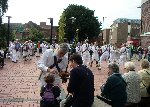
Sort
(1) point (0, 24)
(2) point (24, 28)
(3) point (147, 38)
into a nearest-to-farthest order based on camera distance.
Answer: (1) point (0, 24)
(3) point (147, 38)
(2) point (24, 28)

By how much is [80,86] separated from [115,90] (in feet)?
3.73

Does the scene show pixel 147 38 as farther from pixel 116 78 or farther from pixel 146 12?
pixel 116 78

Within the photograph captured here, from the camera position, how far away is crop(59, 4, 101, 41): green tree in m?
78.3

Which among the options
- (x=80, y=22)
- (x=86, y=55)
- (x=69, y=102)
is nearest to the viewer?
(x=69, y=102)

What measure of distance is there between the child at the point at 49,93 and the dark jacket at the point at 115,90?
3.12 ft

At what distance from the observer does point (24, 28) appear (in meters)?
129

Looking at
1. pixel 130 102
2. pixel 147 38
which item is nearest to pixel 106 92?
pixel 130 102

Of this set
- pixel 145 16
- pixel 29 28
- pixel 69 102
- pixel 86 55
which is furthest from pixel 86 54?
pixel 29 28

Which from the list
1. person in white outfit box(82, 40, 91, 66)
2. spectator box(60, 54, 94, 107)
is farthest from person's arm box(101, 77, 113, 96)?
person in white outfit box(82, 40, 91, 66)

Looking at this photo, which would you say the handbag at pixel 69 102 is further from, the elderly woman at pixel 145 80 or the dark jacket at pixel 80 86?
the elderly woman at pixel 145 80

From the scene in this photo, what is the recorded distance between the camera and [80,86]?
6516 mm

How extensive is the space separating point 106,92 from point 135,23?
106 metres

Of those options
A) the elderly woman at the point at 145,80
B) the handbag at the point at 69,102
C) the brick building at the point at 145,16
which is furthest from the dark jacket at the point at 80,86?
the brick building at the point at 145,16

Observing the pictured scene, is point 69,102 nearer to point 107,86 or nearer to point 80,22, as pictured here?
point 107,86
